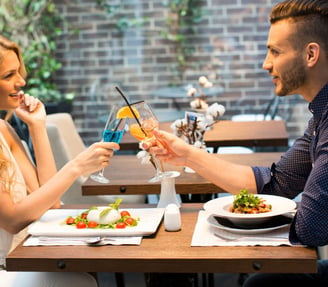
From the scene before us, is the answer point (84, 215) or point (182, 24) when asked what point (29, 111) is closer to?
point (84, 215)

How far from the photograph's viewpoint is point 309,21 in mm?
2064

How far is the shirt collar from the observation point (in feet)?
6.73

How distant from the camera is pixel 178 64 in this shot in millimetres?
6242

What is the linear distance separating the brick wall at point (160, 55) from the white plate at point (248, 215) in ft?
13.5

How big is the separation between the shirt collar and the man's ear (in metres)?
0.09

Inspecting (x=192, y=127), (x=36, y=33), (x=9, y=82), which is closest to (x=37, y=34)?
(x=36, y=33)

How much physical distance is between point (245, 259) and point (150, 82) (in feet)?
15.3

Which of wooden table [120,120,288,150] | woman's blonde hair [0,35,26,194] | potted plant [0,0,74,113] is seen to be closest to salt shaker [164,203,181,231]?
woman's blonde hair [0,35,26,194]

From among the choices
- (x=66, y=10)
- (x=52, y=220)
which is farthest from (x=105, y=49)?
(x=52, y=220)

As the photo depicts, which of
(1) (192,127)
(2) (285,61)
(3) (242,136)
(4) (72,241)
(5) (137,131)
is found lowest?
(3) (242,136)

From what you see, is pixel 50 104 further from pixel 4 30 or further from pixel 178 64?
pixel 178 64

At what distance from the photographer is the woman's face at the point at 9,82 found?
2389 mm

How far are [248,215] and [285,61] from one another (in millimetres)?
539

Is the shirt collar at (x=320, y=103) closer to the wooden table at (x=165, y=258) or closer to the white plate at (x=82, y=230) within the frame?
the wooden table at (x=165, y=258)
